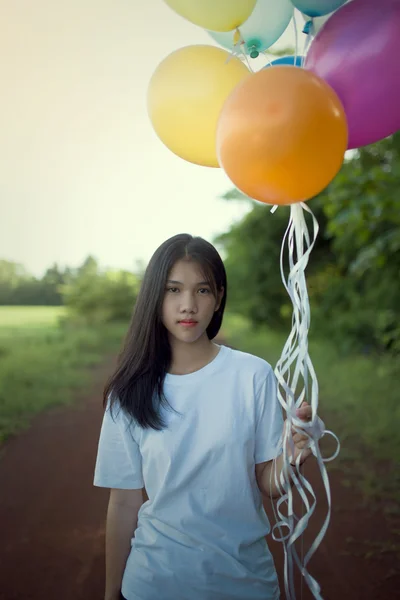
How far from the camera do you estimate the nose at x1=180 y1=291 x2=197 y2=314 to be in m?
1.40

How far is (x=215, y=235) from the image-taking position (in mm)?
15781

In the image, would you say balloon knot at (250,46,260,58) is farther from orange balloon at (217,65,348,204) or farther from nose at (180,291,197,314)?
nose at (180,291,197,314)

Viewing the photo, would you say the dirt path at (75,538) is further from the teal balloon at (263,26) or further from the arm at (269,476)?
the teal balloon at (263,26)

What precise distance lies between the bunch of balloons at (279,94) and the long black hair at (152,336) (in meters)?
0.22

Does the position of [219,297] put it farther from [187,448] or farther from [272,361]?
[272,361]

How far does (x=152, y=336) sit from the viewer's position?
149 centimetres

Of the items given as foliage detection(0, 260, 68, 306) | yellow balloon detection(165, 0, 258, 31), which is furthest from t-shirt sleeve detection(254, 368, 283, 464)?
foliage detection(0, 260, 68, 306)

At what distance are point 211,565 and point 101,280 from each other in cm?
1349

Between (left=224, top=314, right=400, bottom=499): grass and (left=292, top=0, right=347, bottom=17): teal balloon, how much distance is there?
115 inches

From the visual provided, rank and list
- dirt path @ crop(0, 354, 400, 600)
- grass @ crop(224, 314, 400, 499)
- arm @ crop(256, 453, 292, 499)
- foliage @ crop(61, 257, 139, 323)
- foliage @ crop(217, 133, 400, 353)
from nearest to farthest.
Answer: arm @ crop(256, 453, 292, 499), dirt path @ crop(0, 354, 400, 600), grass @ crop(224, 314, 400, 499), foliage @ crop(217, 133, 400, 353), foliage @ crop(61, 257, 139, 323)

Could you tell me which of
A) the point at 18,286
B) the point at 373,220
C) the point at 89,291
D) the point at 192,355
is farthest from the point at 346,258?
the point at 89,291

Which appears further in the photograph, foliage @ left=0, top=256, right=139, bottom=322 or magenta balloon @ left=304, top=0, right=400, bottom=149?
foliage @ left=0, top=256, right=139, bottom=322

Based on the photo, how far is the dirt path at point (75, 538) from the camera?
264 centimetres

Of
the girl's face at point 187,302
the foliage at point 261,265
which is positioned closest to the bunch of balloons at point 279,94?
the girl's face at point 187,302
